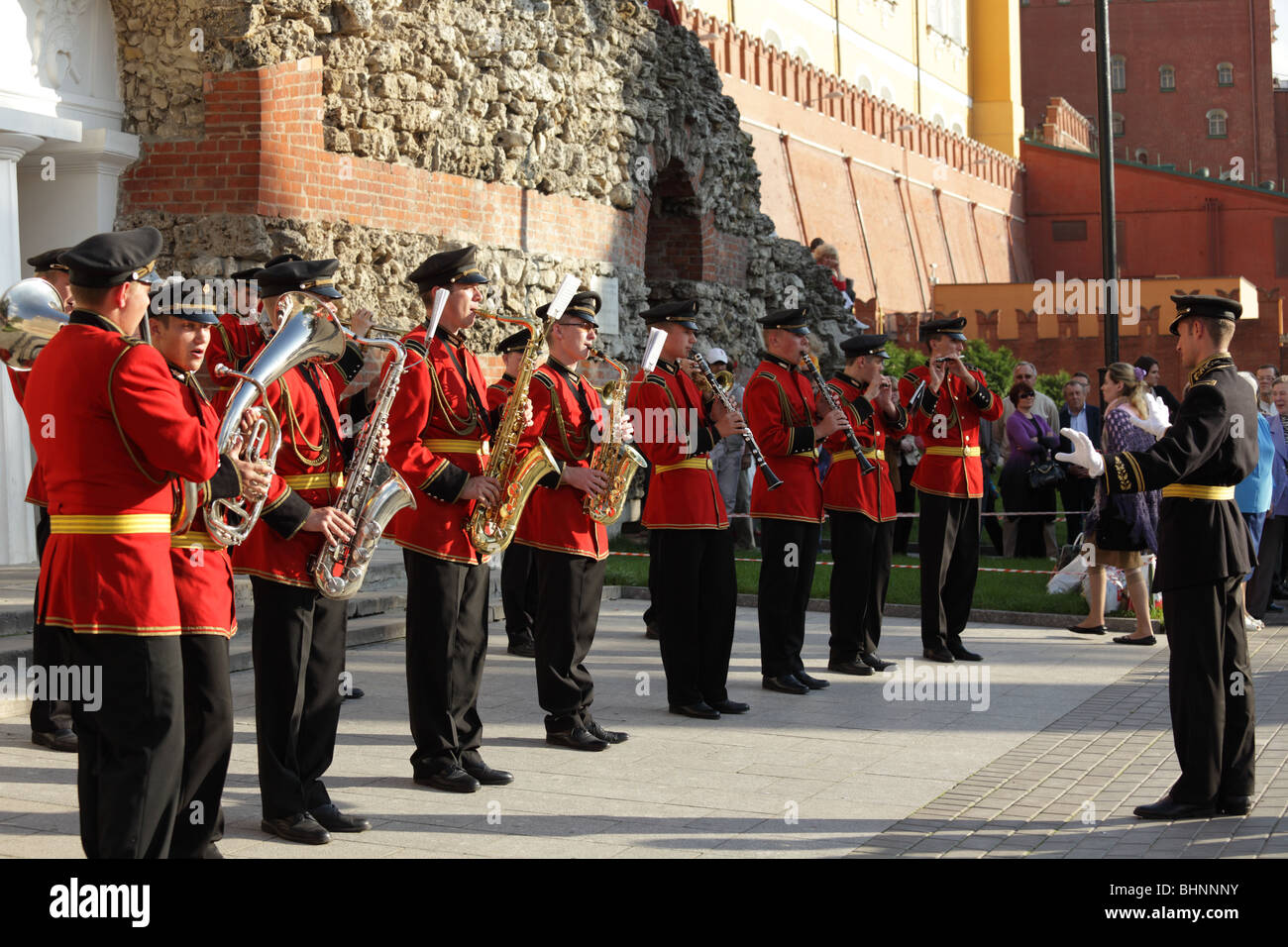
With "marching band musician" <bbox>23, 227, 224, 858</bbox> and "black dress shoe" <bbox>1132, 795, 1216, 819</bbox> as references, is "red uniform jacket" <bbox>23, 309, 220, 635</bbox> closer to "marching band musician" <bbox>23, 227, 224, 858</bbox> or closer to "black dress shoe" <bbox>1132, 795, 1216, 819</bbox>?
"marching band musician" <bbox>23, 227, 224, 858</bbox>

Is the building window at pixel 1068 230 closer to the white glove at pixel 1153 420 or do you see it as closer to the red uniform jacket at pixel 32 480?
the white glove at pixel 1153 420

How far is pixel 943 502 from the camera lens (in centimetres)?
1070

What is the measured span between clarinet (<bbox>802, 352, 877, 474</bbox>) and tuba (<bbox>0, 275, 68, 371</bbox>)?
5.08 metres

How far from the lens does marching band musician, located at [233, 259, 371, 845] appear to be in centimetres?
599

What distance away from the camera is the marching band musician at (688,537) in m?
8.64

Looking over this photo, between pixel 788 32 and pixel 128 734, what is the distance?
167 ft

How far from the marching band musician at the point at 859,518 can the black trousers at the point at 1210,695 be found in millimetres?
3537

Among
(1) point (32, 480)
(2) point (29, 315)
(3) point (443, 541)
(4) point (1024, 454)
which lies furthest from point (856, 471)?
(4) point (1024, 454)

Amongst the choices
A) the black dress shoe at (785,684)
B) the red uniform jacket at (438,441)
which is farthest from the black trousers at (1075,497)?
the red uniform jacket at (438,441)

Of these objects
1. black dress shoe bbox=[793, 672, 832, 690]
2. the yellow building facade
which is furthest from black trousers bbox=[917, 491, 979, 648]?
the yellow building facade

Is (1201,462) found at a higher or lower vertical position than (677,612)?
higher

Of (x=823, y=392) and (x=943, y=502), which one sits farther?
(x=943, y=502)
